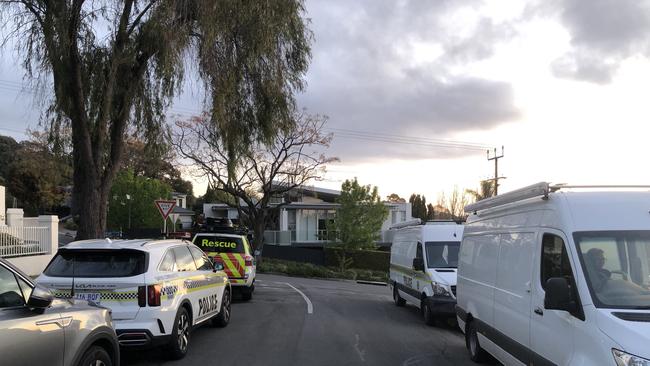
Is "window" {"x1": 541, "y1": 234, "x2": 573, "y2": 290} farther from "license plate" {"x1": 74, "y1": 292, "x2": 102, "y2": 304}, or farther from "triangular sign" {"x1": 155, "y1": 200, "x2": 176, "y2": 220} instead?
"triangular sign" {"x1": 155, "y1": 200, "x2": 176, "y2": 220}

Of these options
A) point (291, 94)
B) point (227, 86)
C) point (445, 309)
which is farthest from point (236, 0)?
point (445, 309)

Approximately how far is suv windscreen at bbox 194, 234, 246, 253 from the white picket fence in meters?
6.79

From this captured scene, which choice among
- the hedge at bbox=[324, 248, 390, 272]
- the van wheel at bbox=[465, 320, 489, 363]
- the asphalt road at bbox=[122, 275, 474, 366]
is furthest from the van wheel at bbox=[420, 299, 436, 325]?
the hedge at bbox=[324, 248, 390, 272]

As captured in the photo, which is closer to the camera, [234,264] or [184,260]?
[184,260]

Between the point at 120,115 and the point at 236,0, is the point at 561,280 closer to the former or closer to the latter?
the point at 236,0

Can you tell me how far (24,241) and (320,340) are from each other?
13.9m

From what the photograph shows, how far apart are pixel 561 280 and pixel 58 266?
638cm

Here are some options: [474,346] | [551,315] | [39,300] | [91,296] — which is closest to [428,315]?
[474,346]

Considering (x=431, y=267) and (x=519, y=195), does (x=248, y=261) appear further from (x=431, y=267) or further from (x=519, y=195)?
(x=519, y=195)

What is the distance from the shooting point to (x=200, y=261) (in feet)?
33.0

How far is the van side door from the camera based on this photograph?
4.90m

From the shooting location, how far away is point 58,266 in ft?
25.5

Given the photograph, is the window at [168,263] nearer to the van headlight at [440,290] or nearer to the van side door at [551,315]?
the van side door at [551,315]

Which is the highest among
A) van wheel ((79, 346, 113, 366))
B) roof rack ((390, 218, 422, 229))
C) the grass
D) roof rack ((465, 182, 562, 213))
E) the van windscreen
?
roof rack ((465, 182, 562, 213))
